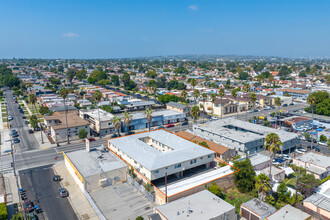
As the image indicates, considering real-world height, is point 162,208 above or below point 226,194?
above

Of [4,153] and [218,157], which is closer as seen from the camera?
[218,157]

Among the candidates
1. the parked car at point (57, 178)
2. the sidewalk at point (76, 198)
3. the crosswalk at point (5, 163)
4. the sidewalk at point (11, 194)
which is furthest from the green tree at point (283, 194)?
the crosswalk at point (5, 163)

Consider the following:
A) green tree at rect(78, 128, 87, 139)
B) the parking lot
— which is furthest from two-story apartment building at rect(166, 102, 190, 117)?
the parking lot

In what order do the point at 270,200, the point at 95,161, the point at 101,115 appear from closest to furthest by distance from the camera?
the point at 270,200, the point at 95,161, the point at 101,115

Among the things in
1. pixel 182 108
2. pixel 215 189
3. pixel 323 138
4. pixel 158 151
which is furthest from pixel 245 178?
pixel 182 108

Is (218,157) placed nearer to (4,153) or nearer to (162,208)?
(162,208)

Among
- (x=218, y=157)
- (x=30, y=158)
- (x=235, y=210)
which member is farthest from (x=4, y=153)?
(x=235, y=210)

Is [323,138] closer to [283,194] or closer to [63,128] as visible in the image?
[283,194]
